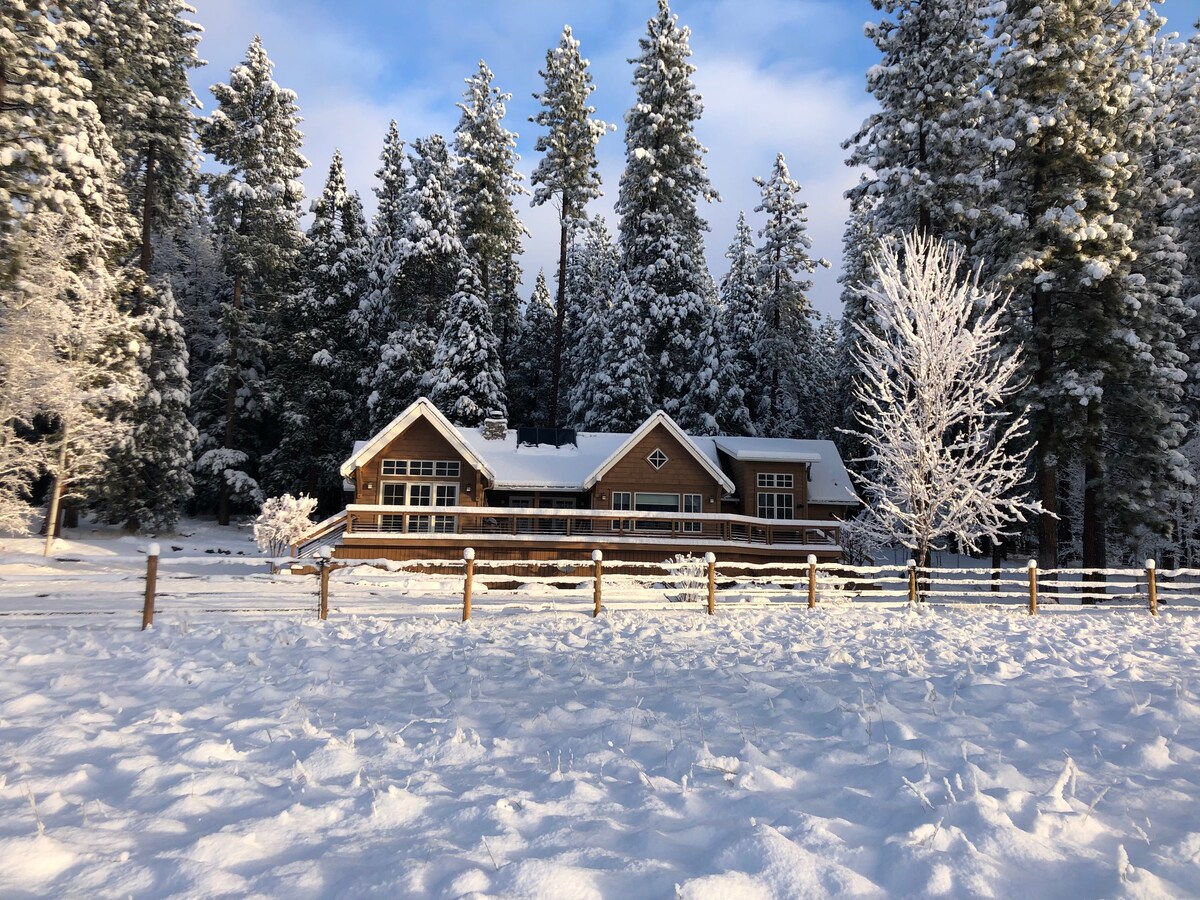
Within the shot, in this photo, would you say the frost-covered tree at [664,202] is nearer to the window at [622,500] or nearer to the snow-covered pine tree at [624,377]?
the snow-covered pine tree at [624,377]

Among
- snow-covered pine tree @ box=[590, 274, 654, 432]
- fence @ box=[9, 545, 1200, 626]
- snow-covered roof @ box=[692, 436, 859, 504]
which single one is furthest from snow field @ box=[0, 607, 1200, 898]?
snow-covered pine tree @ box=[590, 274, 654, 432]

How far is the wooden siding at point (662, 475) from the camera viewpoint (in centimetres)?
2616

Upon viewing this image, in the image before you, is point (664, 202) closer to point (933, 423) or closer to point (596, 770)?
point (933, 423)

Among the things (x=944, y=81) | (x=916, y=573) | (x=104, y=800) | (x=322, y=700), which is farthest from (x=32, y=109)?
(x=944, y=81)

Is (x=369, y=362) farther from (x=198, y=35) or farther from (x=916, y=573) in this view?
(x=916, y=573)

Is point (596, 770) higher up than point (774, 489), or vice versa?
point (774, 489)

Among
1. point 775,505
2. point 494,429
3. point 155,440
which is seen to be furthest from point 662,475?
point 155,440

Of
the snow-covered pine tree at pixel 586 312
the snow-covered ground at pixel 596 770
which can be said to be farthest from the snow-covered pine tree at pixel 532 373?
the snow-covered ground at pixel 596 770

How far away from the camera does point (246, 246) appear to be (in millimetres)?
36219

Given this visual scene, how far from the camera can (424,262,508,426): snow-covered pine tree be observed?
33.4m

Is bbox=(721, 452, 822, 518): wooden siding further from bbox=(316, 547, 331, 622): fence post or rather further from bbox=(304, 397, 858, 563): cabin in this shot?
bbox=(316, 547, 331, 622): fence post

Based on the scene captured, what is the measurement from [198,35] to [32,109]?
2175 centimetres

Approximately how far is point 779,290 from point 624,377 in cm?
1278

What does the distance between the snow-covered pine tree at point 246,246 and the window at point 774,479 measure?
26.0 metres
